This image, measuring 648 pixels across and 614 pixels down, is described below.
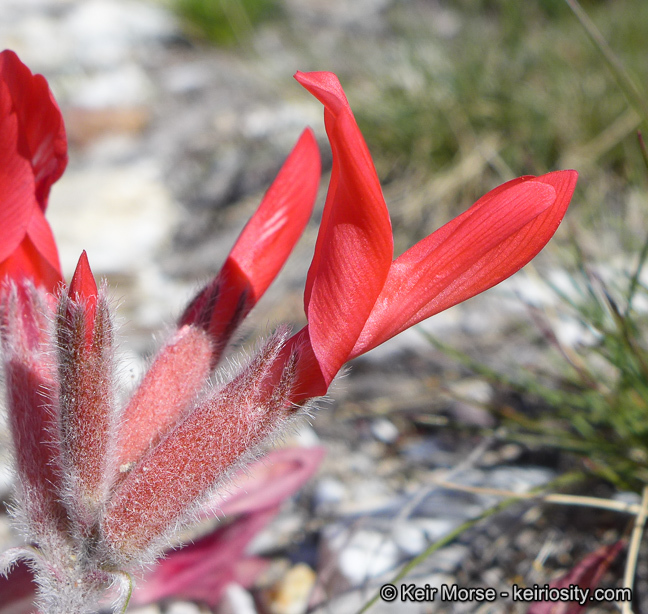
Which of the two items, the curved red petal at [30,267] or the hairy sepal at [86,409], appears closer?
the hairy sepal at [86,409]

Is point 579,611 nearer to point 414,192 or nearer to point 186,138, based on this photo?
point 414,192

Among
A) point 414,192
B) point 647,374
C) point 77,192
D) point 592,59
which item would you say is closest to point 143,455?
point 647,374

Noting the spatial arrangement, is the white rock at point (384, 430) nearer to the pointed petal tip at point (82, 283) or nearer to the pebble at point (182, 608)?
the pebble at point (182, 608)

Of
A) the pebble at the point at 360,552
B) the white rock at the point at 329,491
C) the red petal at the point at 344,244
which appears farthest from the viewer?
the white rock at the point at 329,491

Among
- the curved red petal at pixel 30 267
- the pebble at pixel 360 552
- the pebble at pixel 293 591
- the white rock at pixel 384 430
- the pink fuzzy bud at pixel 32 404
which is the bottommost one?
the pebble at pixel 293 591

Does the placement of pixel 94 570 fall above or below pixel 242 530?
above

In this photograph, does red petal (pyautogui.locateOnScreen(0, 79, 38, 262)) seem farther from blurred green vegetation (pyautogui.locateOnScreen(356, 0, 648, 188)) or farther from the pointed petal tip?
blurred green vegetation (pyautogui.locateOnScreen(356, 0, 648, 188))

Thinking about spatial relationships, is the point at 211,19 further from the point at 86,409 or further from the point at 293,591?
the point at 86,409

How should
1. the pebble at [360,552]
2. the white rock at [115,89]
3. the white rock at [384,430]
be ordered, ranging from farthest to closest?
1. the white rock at [115,89]
2. the white rock at [384,430]
3. the pebble at [360,552]

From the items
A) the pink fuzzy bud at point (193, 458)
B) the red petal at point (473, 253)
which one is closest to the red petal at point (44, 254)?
the pink fuzzy bud at point (193, 458)
